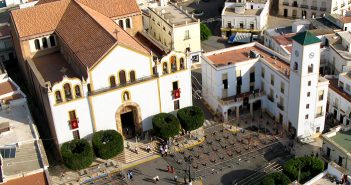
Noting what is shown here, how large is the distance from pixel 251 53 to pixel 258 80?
209 inches

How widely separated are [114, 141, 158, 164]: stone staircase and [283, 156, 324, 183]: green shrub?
23.4 metres

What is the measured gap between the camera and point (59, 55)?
96.4 m

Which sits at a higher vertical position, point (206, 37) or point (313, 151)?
point (206, 37)

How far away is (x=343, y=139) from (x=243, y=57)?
25.3 meters

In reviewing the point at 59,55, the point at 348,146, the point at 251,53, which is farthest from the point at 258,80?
the point at 59,55

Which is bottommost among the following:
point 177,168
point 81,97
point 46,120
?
point 177,168

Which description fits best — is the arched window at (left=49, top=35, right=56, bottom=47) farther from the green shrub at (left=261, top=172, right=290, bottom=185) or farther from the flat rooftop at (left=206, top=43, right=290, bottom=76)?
the green shrub at (left=261, top=172, right=290, bottom=185)

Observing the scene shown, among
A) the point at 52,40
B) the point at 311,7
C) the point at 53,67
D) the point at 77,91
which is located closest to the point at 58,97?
the point at 77,91

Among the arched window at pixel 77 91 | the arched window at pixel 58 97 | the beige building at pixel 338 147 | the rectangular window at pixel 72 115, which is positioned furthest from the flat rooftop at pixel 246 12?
the arched window at pixel 58 97

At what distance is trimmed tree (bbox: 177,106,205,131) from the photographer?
8675 centimetres

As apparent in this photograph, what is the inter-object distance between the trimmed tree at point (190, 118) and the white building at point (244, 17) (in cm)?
3915

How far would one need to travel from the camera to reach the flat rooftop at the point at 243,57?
92688mm

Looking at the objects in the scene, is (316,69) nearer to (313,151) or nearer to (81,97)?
(313,151)

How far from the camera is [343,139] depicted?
266 ft
